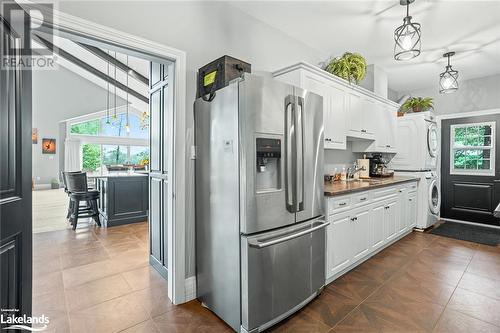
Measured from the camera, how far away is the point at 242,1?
2576 millimetres

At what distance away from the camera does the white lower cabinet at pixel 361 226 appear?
8.09 feet

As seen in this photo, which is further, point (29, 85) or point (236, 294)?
point (236, 294)

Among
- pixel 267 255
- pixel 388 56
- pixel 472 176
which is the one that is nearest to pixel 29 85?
pixel 267 255

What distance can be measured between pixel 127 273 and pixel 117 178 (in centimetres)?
236

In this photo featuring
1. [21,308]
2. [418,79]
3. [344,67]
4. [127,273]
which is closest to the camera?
[21,308]

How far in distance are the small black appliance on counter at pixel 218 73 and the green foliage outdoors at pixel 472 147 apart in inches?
204

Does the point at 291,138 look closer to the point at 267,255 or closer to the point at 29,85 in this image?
the point at 267,255

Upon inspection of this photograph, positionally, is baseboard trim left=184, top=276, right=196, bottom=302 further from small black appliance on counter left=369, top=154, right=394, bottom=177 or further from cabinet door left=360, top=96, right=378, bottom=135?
small black appliance on counter left=369, top=154, right=394, bottom=177

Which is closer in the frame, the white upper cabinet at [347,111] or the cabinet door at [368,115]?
the white upper cabinet at [347,111]

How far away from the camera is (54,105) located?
32.6 feet

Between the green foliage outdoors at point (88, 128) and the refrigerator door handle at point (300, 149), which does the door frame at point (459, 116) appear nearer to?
the refrigerator door handle at point (300, 149)

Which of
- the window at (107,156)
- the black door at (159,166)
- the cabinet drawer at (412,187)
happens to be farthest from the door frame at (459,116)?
the window at (107,156)

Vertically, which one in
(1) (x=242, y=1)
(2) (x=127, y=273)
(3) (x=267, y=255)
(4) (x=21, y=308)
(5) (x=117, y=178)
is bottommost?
(2) (x=127, y=273)

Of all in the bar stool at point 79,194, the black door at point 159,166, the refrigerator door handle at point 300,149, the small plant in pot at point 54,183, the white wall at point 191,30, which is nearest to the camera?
the white wall at point 191,30
